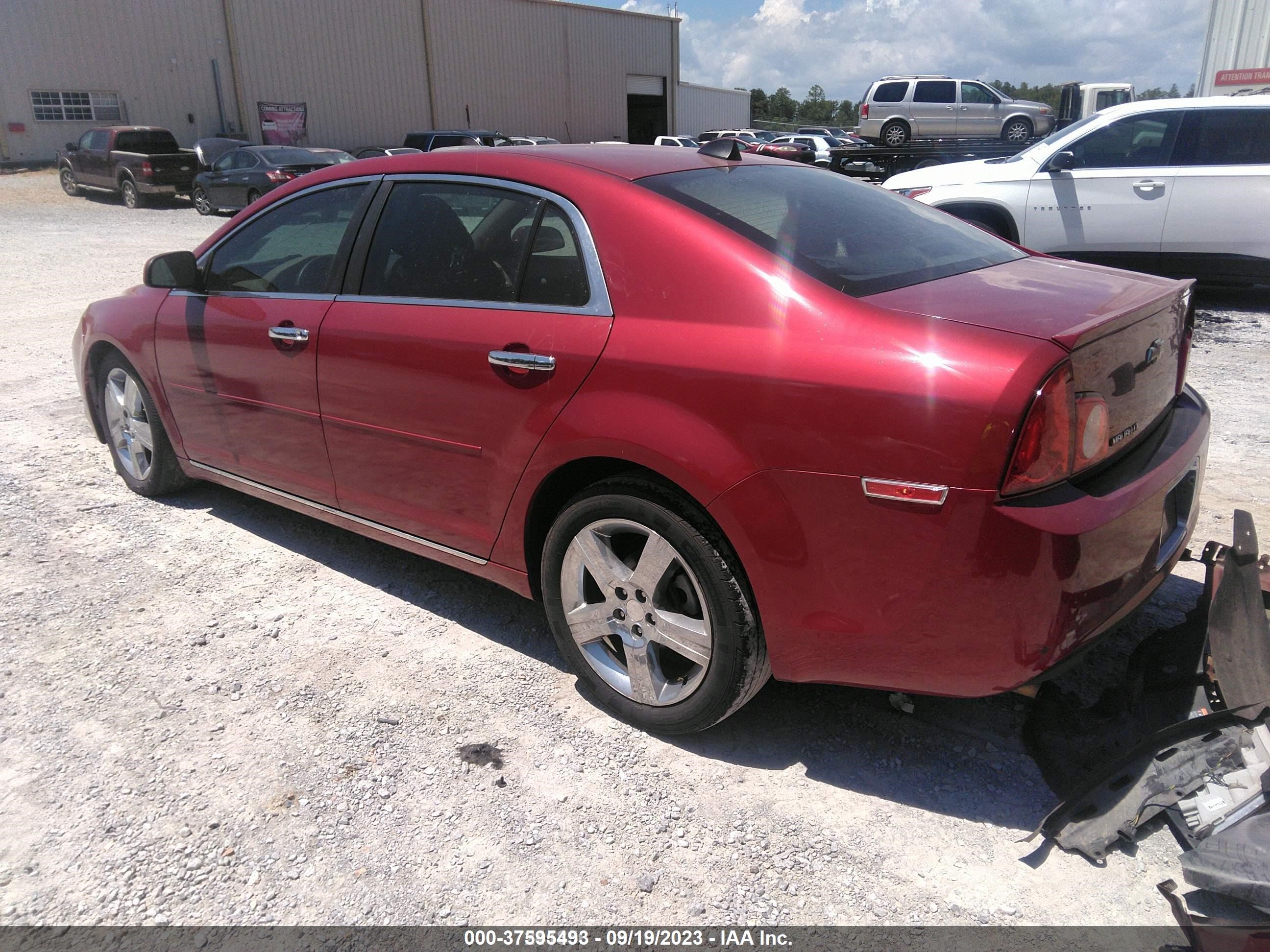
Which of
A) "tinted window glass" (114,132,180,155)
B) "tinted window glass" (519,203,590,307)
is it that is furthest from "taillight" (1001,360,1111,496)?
"tinted window glass" (114,132,180,155)

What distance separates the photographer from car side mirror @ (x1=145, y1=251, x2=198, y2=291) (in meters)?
4.14

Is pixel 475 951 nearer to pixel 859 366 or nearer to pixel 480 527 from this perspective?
pixel 480 527

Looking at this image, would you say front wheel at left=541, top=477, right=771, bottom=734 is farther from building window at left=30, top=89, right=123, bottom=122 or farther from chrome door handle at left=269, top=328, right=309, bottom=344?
building window at left=30, top=89, right=123, bottom=122

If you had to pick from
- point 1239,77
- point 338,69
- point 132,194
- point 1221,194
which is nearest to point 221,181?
point 132,194

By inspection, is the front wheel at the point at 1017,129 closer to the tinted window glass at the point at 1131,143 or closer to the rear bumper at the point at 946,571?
the tinted window glass at the point at 1131,143

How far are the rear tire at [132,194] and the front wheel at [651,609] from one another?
23.5 m

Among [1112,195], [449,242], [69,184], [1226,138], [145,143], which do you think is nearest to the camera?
[449,242]

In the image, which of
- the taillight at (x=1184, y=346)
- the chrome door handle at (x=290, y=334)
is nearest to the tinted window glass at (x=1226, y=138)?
the taillight at (x=1184, y=346)

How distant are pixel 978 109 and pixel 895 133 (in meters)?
2.02

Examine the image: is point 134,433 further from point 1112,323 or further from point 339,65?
point 339,65

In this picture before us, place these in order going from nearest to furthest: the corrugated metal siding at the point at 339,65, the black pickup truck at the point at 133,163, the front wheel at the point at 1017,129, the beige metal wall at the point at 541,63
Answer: the black pickup truck at the point at 133,163 → the front wheel at the point at 1017,129 → the corrugated metal siding at the point at 339,65 → the beige metal wall at the point at 541,63

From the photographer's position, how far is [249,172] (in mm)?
19984

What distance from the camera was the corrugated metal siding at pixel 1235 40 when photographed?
16.1 m

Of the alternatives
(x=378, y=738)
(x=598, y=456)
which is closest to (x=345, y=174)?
(x=598, y=456)
